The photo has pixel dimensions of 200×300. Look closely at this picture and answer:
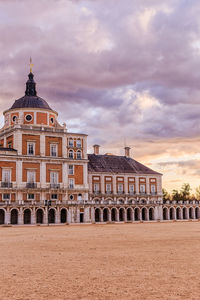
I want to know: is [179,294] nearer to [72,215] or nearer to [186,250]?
[186,250]

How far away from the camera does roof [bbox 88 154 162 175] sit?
8569 centimetres

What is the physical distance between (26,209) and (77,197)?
1031 cm

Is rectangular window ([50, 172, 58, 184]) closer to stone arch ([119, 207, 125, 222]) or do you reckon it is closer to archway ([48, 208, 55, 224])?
archway ([48, 208, 55, 224])

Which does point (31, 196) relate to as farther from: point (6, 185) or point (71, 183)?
point (71, 183)

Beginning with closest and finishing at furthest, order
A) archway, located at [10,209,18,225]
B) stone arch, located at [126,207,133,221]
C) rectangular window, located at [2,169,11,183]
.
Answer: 1. archway, located at [10,209,18,225]
2. rectangular window, located at [2,169,11,183]
3. stone arch, located at [126,207,133,221]

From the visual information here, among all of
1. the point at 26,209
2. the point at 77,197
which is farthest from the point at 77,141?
the point at 26,209

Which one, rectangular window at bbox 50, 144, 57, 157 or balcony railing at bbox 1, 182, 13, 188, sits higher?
rectangular window at bbox 50, 144, 57, 157

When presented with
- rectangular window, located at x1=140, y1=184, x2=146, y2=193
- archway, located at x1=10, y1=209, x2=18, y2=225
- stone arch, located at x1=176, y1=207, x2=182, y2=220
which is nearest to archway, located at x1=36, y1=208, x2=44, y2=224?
archway, located at x1=10, y1=209, x2=18, y2=225

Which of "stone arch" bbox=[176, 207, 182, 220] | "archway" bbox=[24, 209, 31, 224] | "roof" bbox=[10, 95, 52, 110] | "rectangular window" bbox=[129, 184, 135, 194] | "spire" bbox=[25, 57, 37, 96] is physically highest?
"spire" bbox=[25, 57, 37, 96]

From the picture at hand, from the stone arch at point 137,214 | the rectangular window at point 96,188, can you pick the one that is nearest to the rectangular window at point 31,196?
the rectangular window at point 96,188

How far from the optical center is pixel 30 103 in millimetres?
73875

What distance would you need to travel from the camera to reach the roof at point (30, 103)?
242 feet

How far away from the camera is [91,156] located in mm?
88375

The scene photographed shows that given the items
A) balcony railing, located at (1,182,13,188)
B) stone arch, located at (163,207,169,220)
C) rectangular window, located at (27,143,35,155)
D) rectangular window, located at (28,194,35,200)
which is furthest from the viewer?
stone arch, located at (163,207,169,220)
